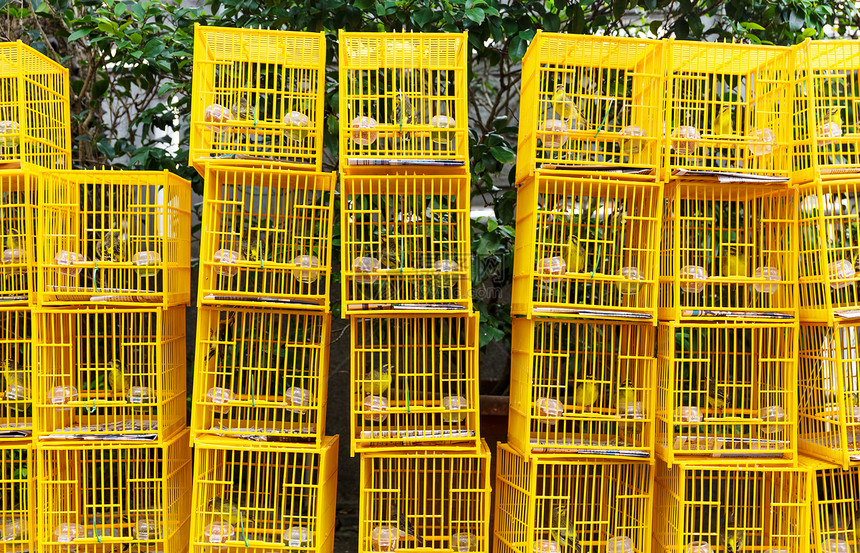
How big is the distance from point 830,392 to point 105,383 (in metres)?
2.90

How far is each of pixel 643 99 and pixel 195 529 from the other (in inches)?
96.9

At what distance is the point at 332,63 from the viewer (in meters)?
3.58

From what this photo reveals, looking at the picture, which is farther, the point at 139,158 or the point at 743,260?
the point at 139,158

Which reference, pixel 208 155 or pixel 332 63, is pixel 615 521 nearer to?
pixel 208 155

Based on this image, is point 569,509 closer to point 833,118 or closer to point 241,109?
point 833,118

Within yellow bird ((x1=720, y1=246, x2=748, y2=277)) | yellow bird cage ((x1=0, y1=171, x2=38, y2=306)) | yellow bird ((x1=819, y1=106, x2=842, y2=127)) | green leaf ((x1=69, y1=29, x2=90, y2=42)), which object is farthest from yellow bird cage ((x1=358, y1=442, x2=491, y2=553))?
green leaf ((x1=69, y1=29, x2=90, y2=42))

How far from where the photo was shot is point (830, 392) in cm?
265

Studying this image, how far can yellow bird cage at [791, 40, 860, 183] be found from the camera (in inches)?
101

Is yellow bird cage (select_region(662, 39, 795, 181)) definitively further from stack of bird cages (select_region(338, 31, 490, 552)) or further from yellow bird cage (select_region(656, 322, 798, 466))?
stack of bird cages (select_region(338, 31, 490, 552))

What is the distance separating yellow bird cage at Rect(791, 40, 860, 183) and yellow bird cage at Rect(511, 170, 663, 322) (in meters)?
0.62

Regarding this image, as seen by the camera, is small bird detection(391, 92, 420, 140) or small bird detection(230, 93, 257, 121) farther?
small bird detection(230, 93, 257, 121)

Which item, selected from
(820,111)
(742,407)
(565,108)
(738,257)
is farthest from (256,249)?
(820,111)

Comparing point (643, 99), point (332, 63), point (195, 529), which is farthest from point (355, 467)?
point (643, 99)

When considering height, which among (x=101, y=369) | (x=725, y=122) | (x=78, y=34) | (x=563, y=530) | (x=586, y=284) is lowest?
(x=563, y=530)
